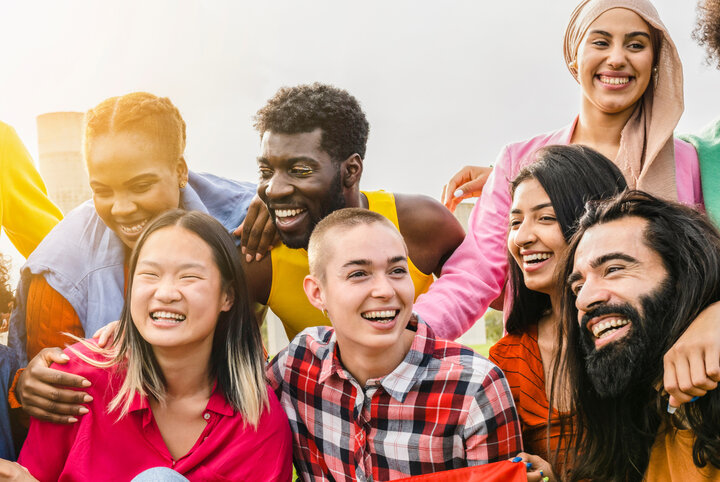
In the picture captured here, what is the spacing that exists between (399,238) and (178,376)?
101 centimetres

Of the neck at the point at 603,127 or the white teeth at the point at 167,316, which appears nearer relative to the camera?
the white teeth at the point at 167,316

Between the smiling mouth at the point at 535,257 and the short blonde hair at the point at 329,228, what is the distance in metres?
0.52

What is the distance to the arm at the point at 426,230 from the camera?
124 inches

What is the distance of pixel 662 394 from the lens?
2.02 meters

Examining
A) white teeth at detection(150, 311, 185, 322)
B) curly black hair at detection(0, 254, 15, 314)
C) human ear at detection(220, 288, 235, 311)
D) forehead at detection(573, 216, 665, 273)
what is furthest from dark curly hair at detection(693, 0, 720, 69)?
curly black hair at detection(0, 254, 15, 314)

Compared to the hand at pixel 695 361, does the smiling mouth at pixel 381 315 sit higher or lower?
higher

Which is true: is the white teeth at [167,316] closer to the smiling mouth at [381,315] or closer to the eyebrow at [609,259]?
the smiling mouth at [381,315]

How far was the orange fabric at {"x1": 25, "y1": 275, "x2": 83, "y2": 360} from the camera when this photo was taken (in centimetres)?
290

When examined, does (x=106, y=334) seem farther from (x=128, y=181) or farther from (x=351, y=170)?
(x=351, y=170)

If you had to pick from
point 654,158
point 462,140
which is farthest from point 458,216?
point 654,158

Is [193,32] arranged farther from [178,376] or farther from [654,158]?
[654,158]

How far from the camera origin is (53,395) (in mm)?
2344

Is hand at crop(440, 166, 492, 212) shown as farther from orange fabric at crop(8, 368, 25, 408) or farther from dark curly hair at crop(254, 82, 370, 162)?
orange fabric at crop(8, 368, 25, 408)

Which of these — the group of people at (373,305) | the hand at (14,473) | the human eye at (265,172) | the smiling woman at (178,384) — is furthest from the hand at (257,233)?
the hand at (14,473)
